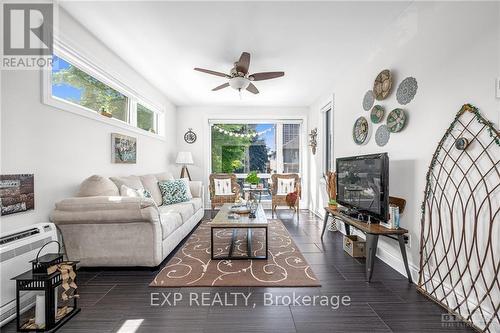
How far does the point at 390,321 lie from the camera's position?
1693mm

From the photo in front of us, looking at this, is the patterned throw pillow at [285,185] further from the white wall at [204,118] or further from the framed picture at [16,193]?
the framed picture at [16,193]

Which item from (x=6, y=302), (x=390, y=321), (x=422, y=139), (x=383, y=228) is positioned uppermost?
(x=422, y=139)

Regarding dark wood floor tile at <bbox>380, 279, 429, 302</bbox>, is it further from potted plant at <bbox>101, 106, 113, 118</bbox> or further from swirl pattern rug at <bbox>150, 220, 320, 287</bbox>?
potted plant at <bbox>101, 106, 113, 118</bbox>

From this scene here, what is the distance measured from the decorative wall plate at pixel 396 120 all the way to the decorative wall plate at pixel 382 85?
0.27 m

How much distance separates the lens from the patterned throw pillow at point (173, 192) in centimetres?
388

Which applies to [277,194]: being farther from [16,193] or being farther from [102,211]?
[16,193]

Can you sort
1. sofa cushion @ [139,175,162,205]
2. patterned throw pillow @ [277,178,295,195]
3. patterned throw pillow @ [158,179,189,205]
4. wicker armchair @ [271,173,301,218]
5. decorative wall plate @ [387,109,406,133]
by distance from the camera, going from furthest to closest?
patterned throw pillow @ [277,178,295,195] → wicker armchair @ [271,173,301,218] → patterned throw pillow @ [158,179,189,205] → sofa cushion @ [139,175,162,205] → decorative wall plate @ [387,109,406,133]

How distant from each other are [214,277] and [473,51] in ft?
9.11

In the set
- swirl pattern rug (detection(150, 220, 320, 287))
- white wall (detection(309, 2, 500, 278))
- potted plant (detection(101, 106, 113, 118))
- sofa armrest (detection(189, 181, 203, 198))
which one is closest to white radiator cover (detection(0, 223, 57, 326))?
swirl pattern rug (detection(150, 220, 320, 287))

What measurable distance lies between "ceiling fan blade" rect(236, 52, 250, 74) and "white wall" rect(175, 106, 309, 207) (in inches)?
112

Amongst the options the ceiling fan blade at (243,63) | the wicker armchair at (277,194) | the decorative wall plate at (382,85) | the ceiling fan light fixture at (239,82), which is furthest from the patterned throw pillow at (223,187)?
the decorative wall plate at (382,85)

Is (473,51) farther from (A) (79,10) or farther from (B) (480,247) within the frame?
(A) (79,10)

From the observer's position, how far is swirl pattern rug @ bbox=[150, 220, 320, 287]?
2225 millimetres

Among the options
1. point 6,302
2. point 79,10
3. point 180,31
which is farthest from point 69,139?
point 180,31
